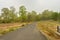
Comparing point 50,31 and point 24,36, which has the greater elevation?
point 24,36

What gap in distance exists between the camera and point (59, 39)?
1346 centimetres

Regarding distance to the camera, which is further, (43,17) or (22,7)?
(43,17)

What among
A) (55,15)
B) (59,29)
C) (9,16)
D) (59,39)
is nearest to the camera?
(59,39)

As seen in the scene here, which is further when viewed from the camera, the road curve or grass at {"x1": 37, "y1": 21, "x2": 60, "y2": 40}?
the road curve

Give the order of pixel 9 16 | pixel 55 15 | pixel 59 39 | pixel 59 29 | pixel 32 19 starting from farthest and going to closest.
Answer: pixel 32 19 < pixel 55 15 < pixel 9 16 < pixel 59 29 < pixel 59 39

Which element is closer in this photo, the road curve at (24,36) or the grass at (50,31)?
the grass at (50,31)

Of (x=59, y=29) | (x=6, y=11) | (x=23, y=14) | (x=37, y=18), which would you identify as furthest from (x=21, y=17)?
(x=59, y=29)

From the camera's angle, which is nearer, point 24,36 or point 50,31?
point 24,36

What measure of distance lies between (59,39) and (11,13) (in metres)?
108

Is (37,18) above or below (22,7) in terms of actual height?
below

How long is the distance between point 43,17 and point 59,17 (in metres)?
35.7

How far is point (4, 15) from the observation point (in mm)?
115250

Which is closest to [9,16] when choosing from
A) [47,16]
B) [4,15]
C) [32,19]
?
[4,15]

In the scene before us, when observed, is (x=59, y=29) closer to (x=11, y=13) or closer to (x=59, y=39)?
(x=59, y=39)
